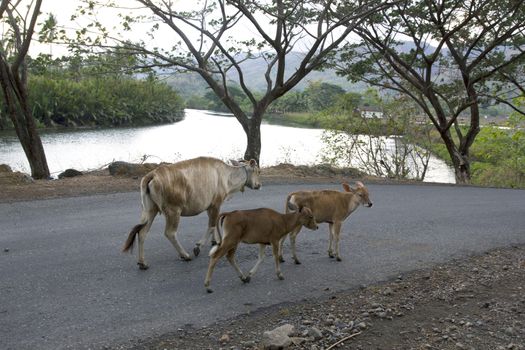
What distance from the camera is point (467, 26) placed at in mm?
22141

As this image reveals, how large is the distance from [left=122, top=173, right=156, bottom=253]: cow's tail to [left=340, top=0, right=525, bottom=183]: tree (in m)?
15.5

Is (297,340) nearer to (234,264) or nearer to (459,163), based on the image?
(234,264)

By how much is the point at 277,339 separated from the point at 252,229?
6.07 feet

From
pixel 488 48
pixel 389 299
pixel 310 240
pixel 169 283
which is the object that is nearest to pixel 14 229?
pixel 169 283

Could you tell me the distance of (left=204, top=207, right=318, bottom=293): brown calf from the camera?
653 cm

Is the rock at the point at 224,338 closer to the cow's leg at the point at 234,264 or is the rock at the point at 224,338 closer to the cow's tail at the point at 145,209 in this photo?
the cow's leg at the point at 234,264

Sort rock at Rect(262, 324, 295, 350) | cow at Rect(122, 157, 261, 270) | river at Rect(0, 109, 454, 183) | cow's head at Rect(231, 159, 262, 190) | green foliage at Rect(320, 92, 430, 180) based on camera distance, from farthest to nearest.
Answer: green foliage at Rect(320, 92, 430, 180) → river at Rect(0, 109, 454, 183) → cow's head at Rect(231, 159, 262, 190) → cow at Rect(122, 157, 261, 270) → rock at Rect(262, 324, 295, 350)

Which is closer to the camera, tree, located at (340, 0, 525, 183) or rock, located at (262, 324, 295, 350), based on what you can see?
rock, located at (262, 324, 295, 350)

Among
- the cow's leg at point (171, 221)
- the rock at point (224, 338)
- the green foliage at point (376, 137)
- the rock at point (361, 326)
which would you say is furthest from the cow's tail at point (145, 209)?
the green foliage at point (376, 137)

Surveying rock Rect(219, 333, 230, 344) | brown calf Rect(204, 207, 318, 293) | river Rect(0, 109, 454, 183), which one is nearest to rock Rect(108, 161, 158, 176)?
river Rect(0, 109, 454, 183)

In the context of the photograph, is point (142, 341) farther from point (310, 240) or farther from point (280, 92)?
point (280, 92)

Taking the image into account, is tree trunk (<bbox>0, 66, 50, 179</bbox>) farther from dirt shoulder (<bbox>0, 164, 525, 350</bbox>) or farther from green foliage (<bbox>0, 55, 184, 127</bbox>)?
green foliage (<bbox>0, 55, 184, 127</bbox>)

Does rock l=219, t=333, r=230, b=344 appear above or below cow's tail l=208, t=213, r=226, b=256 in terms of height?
below

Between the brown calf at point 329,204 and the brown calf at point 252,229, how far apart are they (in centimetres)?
47
